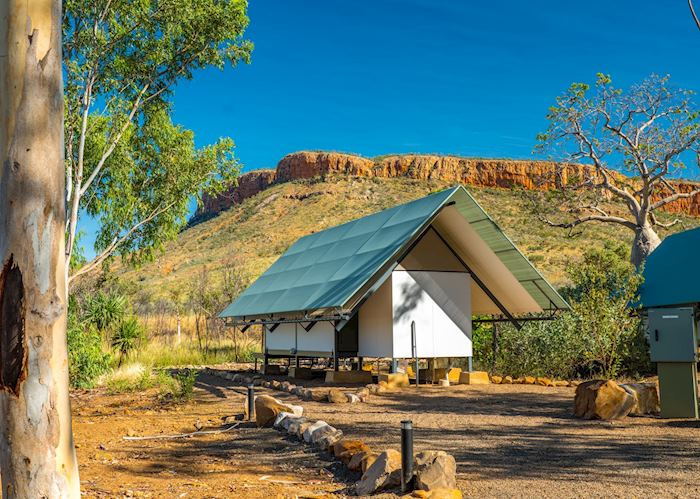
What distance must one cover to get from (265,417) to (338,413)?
4.95ft

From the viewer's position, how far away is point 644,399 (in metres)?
10.3

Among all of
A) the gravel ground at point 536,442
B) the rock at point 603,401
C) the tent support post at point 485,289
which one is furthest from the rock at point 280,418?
the tent support post at point 485,289

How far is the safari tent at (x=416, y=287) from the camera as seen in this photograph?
14570 millimetres

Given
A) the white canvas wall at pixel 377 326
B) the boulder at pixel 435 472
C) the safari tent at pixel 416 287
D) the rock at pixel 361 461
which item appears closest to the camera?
the boulder at pixel 435 472

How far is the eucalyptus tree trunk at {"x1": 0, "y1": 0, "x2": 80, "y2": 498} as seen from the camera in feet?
12.9

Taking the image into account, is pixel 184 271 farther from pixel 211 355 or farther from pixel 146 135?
pixel 146 135

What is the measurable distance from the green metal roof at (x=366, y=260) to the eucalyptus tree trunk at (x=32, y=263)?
30.7ft

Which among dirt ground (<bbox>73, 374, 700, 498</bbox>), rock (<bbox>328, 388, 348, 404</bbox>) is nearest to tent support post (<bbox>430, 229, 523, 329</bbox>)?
dirt ground (<bbox>73, 374, 700, 498</bbox>)

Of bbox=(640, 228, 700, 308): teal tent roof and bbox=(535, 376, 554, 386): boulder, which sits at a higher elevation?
bbox=(640, 228, 700, 308): teal tent roof

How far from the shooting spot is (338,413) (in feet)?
35.5

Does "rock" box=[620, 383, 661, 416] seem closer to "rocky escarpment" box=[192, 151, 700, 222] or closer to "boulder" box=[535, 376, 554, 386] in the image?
"boulder" box=[535, 376, 554, 386]

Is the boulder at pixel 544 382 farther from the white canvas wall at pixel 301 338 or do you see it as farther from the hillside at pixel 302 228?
the hillside at pixel 302 228

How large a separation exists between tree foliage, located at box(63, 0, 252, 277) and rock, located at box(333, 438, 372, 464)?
8.42 meters

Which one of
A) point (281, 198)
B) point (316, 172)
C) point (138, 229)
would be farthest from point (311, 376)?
point (316, 172)
